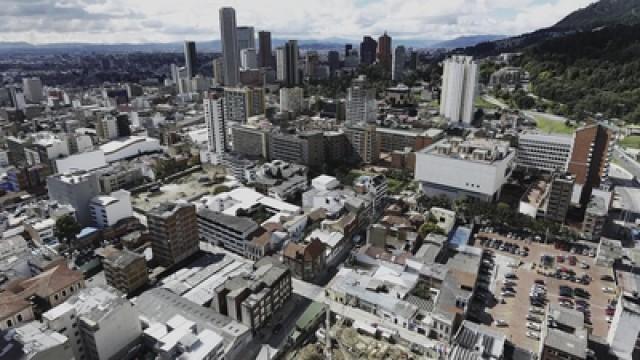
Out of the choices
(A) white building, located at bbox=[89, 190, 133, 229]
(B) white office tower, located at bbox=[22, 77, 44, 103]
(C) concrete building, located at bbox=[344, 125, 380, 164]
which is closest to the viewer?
(A) white building, located at bbox=[89, 190, 133, 229]

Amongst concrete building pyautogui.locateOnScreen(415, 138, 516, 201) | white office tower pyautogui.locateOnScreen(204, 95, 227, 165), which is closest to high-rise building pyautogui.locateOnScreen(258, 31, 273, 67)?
white office tower pyautogui.locateOnScreen(204, 95, 227, 165)

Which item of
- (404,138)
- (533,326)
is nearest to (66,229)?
(533,326)

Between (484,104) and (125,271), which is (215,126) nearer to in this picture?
(125,271)

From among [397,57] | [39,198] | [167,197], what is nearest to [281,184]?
[167,197]

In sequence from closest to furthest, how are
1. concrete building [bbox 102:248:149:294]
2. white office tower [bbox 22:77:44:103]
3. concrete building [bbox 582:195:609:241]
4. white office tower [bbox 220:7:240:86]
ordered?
concrete building [bbox 102:248:149:294] < concrete building [bbox 582:195:609:241] < white office tower [bbox 22:77:44:103] < white office tower [bbox 220:7:240:86]

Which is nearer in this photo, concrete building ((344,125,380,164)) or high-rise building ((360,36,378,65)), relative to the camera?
concrete building ((344,125,380,164))

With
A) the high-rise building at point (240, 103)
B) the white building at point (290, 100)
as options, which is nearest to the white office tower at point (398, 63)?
the white building at point (290, 100)

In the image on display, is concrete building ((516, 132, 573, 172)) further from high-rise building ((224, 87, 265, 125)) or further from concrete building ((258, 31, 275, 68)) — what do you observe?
concrete building ((258, 31, 275, 68))

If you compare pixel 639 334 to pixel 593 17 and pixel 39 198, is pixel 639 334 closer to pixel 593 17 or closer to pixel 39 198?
pixel 39 198
